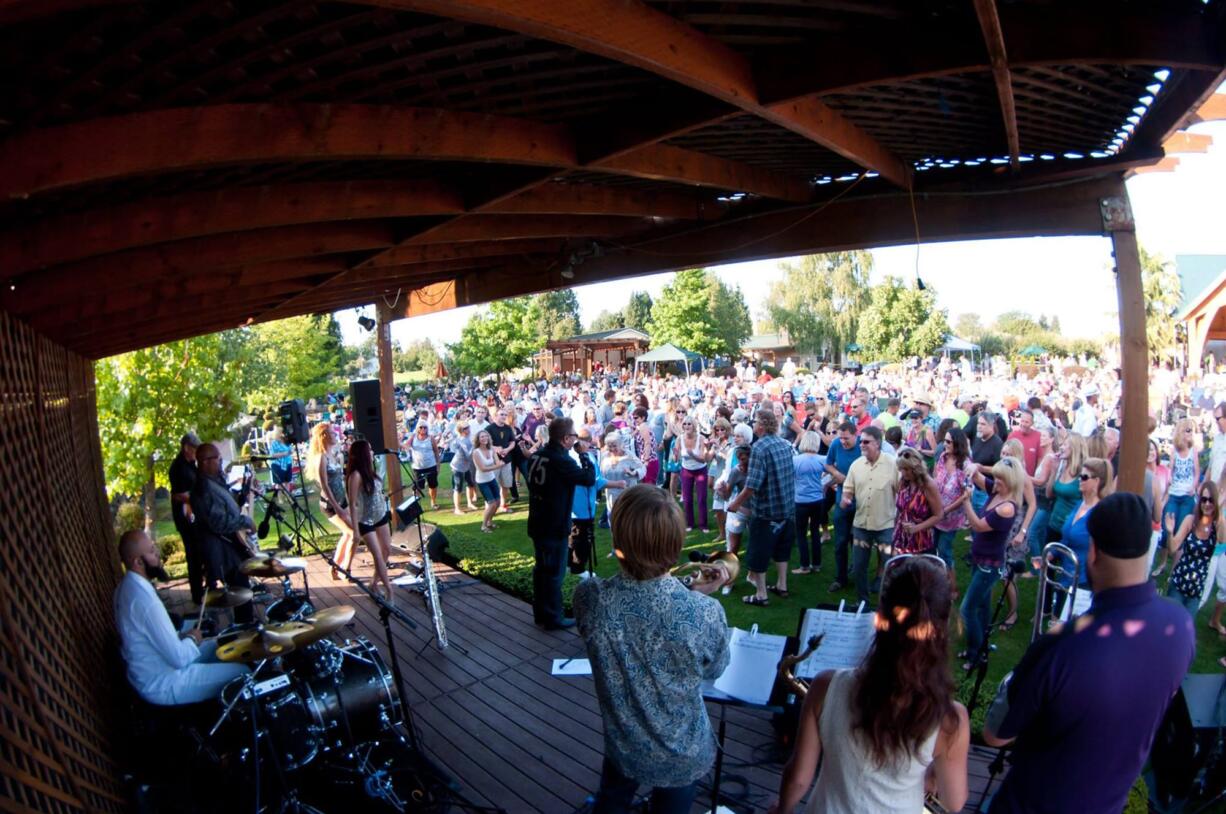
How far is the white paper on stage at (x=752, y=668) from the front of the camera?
10.8 feet

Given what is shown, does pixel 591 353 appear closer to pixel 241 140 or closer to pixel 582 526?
pixel 582 526

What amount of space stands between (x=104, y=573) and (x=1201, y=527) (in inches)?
359

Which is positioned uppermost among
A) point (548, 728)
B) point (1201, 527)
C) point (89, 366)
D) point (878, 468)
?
point (89, 366)

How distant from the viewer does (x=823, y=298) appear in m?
50.7

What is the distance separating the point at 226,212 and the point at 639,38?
265 cm

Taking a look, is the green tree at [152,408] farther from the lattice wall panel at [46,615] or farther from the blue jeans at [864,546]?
the blue jeans at [864,546]

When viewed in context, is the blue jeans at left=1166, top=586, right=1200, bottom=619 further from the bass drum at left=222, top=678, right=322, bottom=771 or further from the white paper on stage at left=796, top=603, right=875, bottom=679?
the bass drum at left=222, top=678, right=322, bottom=771

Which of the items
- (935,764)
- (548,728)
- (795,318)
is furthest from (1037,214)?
(795,318)

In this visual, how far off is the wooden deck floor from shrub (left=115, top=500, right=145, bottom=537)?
7.44 meters

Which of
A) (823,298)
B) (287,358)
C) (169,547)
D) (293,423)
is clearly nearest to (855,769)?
(293,423)

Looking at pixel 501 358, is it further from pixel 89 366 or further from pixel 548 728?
pixel 548 728

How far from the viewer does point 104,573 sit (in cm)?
614

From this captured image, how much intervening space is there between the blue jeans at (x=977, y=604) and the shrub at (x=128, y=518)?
12452 millimetres

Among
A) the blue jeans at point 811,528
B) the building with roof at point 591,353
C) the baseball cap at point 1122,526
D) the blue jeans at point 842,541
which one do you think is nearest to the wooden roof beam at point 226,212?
the baseball cap at point 1122,526
